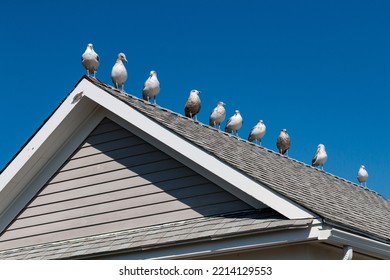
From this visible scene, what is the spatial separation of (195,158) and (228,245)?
1.31 m

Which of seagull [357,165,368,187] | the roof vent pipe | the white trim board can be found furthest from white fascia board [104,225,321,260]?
seagull [357,165,368,187]

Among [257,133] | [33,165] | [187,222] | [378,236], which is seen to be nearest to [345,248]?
[378,236]

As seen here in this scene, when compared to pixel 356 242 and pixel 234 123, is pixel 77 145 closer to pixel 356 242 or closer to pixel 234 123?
pixel 356 242

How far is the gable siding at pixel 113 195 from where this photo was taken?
10.7m

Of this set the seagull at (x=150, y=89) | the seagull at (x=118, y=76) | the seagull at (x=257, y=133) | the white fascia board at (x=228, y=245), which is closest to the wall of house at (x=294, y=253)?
the white fascia board at (x=228, y=245)

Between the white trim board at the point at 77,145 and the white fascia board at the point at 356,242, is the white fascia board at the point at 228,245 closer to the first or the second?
the white fascia board at the point at 356,242

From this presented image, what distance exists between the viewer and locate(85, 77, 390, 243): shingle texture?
10.1 metres

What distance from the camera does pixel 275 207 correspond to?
959 cm

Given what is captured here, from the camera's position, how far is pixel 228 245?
9.62m

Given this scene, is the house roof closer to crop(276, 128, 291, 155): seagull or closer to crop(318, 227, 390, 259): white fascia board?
crop(318, 227, 390, 259): white fascia board

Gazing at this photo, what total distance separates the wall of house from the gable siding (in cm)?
71

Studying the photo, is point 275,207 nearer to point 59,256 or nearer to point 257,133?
point 59,256

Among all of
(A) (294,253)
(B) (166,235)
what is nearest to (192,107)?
(B) (166,235)

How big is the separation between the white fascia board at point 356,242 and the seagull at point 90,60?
16.4 feet
